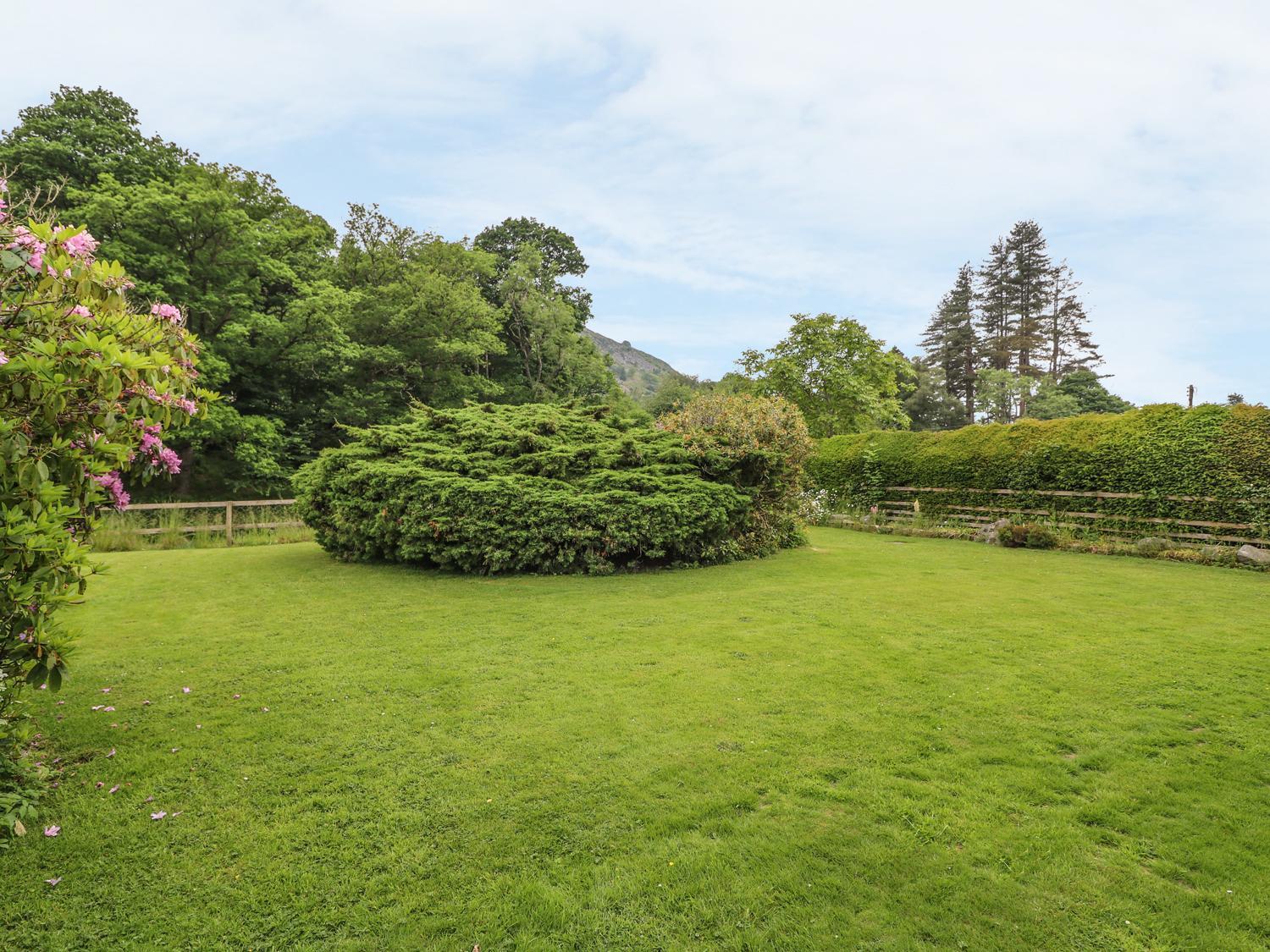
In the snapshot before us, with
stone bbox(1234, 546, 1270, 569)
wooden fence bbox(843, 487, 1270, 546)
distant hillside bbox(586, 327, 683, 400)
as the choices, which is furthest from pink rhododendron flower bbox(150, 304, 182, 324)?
distant hillside bbox(586, 327, 683, 400)

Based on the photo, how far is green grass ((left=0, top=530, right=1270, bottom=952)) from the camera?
225 cm

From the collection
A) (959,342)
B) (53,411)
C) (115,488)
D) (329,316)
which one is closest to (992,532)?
(115,488)

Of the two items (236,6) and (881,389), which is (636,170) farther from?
(881,389)

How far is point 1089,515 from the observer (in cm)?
1302

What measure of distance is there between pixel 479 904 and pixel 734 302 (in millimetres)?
31084

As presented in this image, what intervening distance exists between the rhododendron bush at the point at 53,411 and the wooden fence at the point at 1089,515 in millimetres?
15901

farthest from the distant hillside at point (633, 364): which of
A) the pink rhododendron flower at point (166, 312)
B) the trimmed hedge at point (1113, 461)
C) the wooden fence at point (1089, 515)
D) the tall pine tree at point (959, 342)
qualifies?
the pink rhododendron flower at point (166, 312)

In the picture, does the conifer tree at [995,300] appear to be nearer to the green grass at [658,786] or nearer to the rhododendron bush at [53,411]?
the green grass at [658,786]

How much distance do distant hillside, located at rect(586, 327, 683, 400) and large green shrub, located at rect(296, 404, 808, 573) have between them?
8023cm

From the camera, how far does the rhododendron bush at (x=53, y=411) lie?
8.46 feet

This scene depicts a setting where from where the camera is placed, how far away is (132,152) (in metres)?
21.5

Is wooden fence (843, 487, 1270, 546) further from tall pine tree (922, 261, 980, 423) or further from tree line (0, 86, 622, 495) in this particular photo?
tall pine tree (922, 261, 980, 423)

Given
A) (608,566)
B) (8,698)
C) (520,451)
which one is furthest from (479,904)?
(520,451)

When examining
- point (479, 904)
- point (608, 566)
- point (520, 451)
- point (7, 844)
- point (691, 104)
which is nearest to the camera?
point (479, 904)
